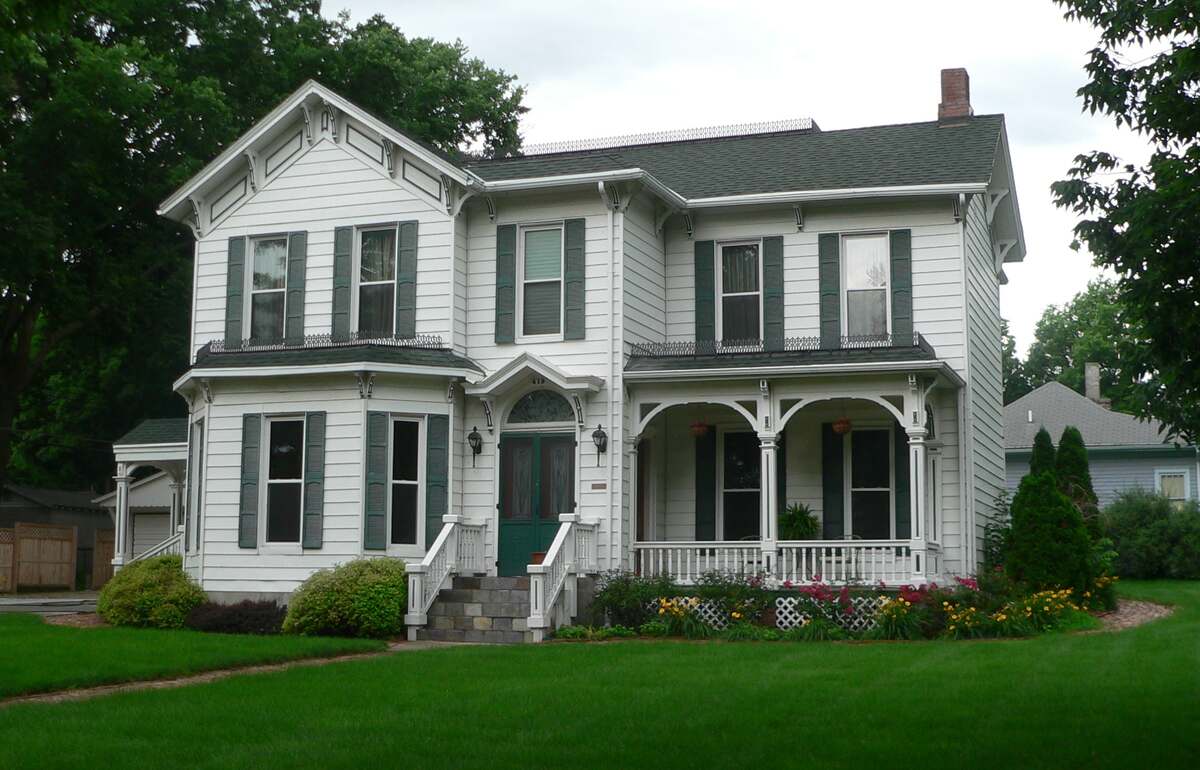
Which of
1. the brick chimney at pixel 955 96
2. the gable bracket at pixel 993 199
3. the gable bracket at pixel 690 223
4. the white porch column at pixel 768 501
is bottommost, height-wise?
the white porch column at pixel 768 501

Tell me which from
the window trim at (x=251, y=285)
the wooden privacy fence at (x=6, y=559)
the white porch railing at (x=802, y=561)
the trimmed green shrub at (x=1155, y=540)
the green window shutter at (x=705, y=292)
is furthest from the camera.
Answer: the wooden privacy fence at (x=6, y=559)

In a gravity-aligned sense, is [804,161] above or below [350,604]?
above

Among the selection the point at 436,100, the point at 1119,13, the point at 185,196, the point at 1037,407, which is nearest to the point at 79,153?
the point at 185,196

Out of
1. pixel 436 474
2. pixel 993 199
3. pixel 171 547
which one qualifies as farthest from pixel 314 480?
pixel 993 199

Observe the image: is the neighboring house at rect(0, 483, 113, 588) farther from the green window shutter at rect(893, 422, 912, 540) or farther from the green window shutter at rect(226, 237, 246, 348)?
the green window shutter at rect(893, 422, 912, 540)

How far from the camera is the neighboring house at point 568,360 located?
20.5 metres

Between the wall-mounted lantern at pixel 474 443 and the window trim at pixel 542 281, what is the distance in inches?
60.8

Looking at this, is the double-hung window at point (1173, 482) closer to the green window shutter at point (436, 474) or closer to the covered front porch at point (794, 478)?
the covered front porch at point (794, 478)

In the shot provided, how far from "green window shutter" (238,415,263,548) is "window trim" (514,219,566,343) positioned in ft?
13.8

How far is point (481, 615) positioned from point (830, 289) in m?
7.35

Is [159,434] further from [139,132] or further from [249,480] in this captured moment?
[139,132]

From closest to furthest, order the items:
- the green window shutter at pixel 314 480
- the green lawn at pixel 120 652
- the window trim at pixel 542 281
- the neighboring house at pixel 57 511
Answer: the green lawn at pixel 120 652, the green window shutter at pixel 314 480, the window trim at pixel 542 281, the neighboring house at pixel 57 511

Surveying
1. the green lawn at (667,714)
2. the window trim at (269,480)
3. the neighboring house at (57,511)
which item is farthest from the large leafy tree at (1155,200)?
the neighboring house at (57,511)

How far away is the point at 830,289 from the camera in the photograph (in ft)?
71.0
